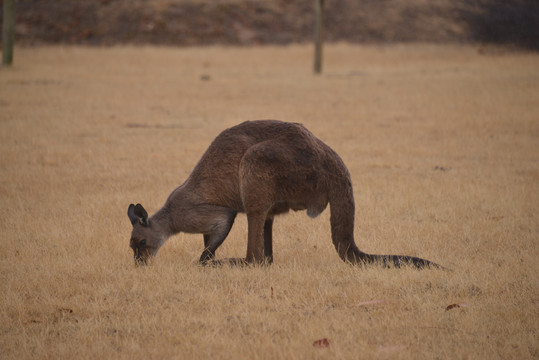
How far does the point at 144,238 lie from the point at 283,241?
179 cm

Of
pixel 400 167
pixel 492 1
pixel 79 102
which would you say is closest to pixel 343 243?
pixel 400 167

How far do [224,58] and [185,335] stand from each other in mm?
29581

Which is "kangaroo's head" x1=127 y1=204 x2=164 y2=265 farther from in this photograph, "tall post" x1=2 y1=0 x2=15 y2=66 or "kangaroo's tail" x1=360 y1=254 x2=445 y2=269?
"tall post" x1=2 y1=0 x2=15 y2=66

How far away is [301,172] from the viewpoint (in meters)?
5.77

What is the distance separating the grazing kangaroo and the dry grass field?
0.27 metres

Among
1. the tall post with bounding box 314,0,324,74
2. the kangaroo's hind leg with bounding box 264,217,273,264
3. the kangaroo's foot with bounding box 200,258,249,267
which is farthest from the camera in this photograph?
the tall post with bounding box 314,0,324,74

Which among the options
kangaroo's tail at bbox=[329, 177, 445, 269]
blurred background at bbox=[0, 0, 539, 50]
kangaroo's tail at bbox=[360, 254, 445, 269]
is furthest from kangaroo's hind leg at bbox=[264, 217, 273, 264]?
blurred background at bbox=[0, 0, 539, 50]

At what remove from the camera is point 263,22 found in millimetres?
42125

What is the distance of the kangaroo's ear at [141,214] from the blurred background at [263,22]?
3348 centimetres

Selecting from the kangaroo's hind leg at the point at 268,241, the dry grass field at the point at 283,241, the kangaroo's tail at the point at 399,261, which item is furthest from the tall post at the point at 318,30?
the kangaroo's tail at the point at 399,261

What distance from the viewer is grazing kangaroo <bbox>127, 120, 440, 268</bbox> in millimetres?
5781

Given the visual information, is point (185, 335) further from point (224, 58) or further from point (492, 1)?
point (492, 1)

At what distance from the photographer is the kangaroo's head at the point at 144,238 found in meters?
6.20

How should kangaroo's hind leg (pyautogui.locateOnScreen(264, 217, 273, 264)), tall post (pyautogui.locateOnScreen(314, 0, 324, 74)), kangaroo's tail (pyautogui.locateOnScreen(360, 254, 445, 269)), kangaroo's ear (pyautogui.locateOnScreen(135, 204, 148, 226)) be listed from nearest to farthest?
1. kangaroo's tail (pyautogui.locateOnScreen(360, 254, 445, 269))
2. kangaroo's ear (pyautogui.locateOnScreen(135, 204, 148, 226))
3. kangaroo's hind leg (pyautogui.locateOnScreen(264, 217, 273, 264))
4. tall post (pyautogui.locateOnScreen(314, 0, 324, 74))
